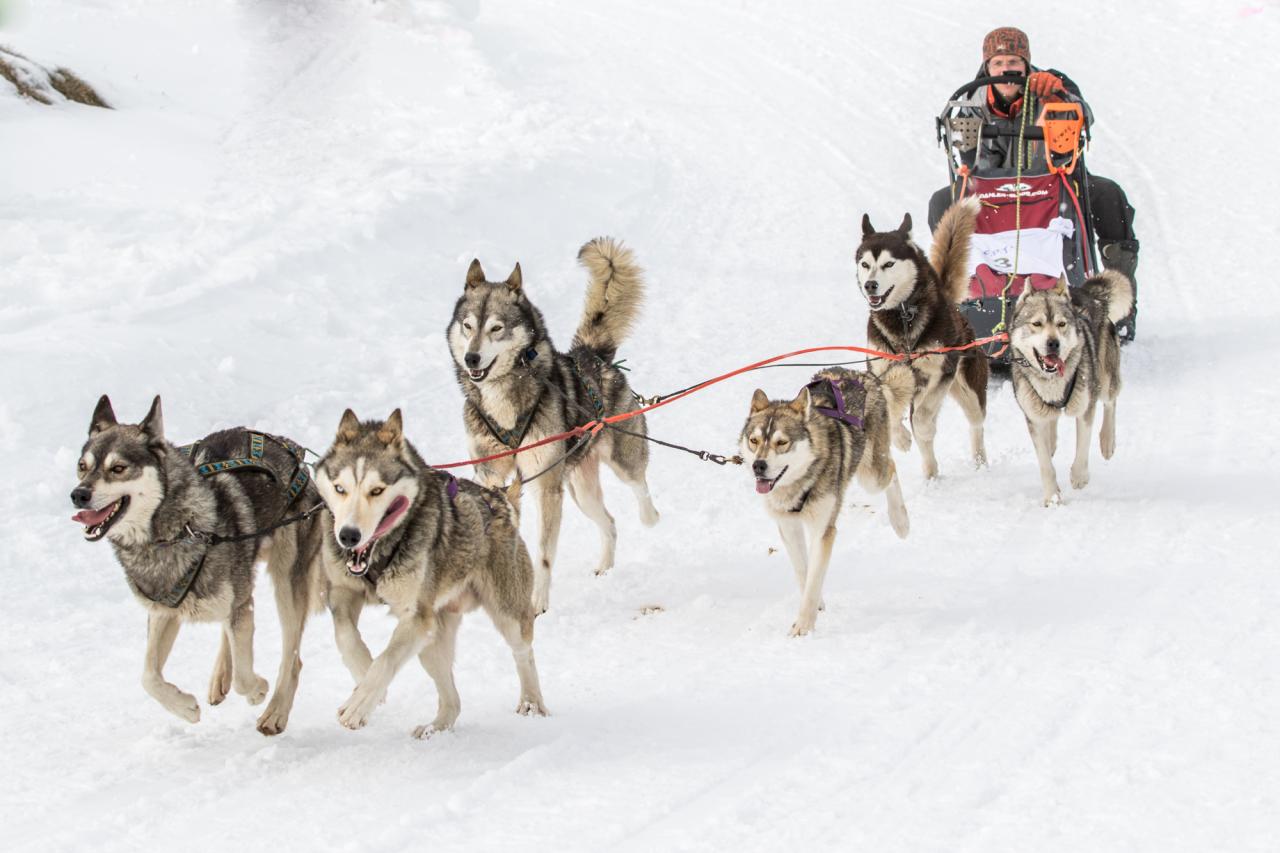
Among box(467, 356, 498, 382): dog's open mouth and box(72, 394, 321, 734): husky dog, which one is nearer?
box(72, 394, 321, 734): husky dog

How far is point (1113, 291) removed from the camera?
6.73 meters

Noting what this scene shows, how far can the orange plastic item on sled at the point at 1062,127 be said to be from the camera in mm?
7367

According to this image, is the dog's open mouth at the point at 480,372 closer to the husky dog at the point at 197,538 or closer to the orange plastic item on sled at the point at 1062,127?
the husky dog at the point at 197,538

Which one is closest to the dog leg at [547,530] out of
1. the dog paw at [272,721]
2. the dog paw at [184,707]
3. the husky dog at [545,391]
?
the husky dog at [545,391]

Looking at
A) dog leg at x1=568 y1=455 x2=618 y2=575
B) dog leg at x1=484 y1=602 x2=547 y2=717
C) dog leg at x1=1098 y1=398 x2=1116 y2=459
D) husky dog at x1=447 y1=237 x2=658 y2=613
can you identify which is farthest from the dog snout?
dog leg at x1=1098 y1=398 x2=1116 y2=459

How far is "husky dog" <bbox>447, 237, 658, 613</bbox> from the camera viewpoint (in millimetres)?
5016

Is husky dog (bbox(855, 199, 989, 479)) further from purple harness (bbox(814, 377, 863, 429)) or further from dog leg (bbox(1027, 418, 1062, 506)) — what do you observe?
purple harness (bbox(814, 377, 863, 429))

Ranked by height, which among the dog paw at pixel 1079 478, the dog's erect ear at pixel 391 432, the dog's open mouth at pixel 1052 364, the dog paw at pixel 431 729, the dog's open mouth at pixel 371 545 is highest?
the dog's erect ear at pixel 391 432

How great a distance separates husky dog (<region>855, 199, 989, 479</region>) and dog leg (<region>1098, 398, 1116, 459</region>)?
0.59m

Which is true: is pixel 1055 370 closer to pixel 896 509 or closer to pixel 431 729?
pixel 896 509

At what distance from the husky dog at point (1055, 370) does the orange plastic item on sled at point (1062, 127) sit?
1565mm

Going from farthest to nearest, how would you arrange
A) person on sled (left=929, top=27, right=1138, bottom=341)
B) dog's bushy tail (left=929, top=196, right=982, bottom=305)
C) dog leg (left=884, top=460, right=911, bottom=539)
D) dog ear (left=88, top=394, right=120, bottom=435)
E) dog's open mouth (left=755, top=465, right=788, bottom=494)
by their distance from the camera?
1. person on sled (left=929, top=27, right=1138, bottom=341)
2. dog's bushy tail (left=929, top=196, right=982, bottom=305)
3. dog leg (left=884, top=460, right=911, bottom=539)
4. dog's open mouth (left=755, top=465, right=788, bottom=494)
5. dog ear (left=88, top=394, right=120, bottom=435)

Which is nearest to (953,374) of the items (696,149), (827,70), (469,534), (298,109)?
(469,534)

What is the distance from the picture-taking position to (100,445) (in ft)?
12.1
